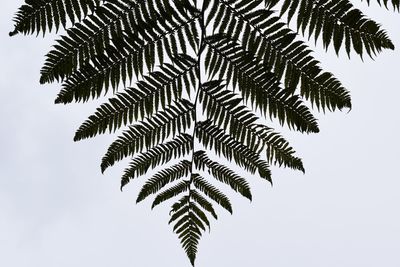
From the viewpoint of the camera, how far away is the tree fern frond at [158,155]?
2406mm

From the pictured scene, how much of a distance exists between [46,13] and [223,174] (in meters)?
1.34

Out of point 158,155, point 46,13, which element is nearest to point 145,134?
point 158,155

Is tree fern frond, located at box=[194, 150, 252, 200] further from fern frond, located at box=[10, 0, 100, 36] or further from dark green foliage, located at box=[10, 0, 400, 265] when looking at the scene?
fern frond, located at box=[10, 0, 100, 36]

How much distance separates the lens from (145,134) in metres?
2.25

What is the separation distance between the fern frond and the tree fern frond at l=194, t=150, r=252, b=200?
114 cm

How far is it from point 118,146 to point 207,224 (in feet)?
2.56

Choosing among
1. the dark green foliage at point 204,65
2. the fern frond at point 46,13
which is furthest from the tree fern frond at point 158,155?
the fern frond at point 46,13

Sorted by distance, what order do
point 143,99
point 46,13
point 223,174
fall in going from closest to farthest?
point 46,13, point 143,99, point 223,174

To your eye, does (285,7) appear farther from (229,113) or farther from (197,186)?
(197,186)

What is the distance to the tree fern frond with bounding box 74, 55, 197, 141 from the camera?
6.66 ft

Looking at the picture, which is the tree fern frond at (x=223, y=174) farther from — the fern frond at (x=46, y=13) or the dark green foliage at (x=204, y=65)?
the fern frond at (x=46, y=13)

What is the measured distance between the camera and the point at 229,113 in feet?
7.09

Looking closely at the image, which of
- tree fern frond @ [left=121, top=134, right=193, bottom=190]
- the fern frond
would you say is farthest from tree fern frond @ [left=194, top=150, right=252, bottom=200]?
the fern frond

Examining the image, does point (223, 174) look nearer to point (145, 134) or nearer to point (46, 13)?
point (145, 134)
